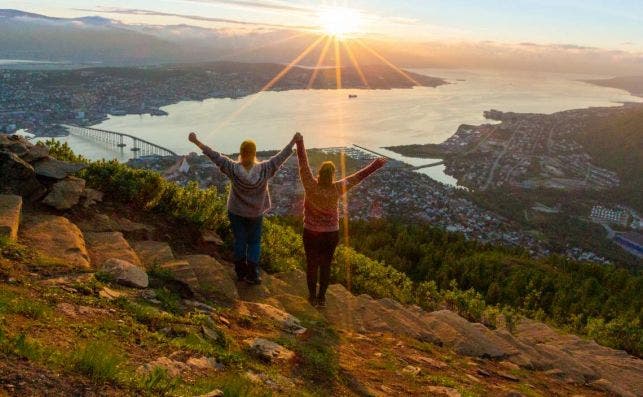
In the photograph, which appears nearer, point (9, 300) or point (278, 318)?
point (9, 300)

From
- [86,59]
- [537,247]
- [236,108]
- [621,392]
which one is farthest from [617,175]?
[86,59]

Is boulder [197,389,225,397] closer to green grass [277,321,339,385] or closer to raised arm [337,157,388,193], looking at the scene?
green grass [277,321,339,385]

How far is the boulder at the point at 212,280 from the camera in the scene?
5551mm

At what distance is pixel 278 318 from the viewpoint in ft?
17.6

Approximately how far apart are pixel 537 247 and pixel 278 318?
44.0 metres

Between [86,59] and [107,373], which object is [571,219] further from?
[86,59]

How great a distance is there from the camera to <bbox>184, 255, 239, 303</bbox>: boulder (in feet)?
18.2

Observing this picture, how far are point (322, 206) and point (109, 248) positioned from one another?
8.47 feet

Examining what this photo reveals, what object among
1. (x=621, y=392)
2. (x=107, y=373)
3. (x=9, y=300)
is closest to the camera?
(x=107, y=373)

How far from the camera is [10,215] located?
549cm

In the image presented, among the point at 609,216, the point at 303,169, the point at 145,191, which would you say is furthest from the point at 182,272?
the point at 609,216

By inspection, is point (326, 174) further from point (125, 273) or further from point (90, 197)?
point (90, 197)

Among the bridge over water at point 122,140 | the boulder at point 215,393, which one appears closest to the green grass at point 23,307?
the boulder at point 215,393

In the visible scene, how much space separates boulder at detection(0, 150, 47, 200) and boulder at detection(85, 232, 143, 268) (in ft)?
3.69
